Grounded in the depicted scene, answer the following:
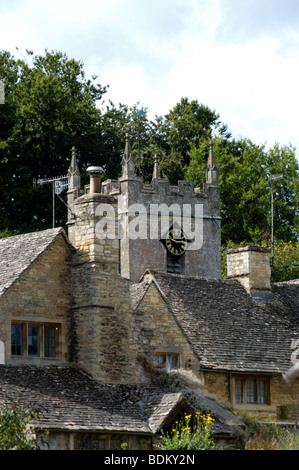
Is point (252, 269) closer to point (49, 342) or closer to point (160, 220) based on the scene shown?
point (49, 342)

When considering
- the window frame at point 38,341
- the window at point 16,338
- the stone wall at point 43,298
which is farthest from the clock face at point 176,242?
the window at point 16,338

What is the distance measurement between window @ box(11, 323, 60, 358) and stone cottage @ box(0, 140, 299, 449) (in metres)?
0.03

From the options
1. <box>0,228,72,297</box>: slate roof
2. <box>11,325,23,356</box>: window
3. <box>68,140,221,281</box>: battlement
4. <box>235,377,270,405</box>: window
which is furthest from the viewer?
<box>68,140,221,281</box>: battlement

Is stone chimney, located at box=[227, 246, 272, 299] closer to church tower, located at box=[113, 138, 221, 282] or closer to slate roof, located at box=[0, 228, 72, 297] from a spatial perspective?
slate roof, located at box=[0, 228, 72, 297]

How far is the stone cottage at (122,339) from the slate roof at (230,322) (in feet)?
0.16

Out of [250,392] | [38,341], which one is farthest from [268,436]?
[38,341]

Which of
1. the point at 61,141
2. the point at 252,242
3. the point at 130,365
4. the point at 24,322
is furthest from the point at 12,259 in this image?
the point at 252,242

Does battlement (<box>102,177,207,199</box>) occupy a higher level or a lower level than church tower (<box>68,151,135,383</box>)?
higher

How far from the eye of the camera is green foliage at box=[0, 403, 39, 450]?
2713cm

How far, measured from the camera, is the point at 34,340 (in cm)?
3303

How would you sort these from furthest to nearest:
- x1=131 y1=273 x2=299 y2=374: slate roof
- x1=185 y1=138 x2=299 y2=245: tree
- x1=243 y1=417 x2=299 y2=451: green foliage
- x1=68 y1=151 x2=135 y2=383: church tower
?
1. x1=185 y1=138 x2=299 y2=245: tree
2. x1=131 y1=273 x2=299 y2=374: slate roof
3. x1=68 y1=151 x2=135 y2=383: church tower
4. x1=243 y1=417 x2=299 y2=451: green foliage

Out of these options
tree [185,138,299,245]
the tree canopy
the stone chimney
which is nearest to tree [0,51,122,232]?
the tree canopy

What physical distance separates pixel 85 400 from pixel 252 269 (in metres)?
13.2
